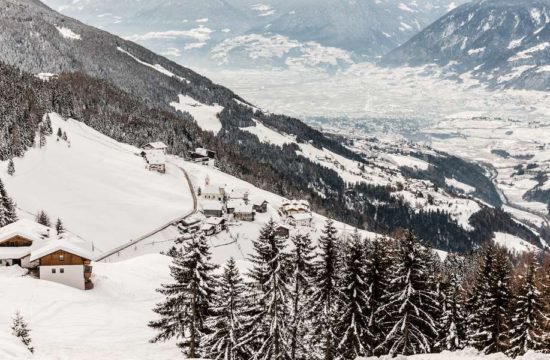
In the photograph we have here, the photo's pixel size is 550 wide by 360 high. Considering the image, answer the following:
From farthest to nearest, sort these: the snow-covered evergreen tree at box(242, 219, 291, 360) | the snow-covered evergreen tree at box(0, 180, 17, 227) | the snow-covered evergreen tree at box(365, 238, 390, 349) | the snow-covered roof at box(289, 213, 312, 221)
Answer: the snow-covered roof at box(289, 213, 312, 221), the snow-covered evergreen tree at box(0, 180, 17, 227), the snow-covered evergreen tree at box(365, 238, 390, 349), the snow-covered evergreen tree at box(242, 219, 291, 360)

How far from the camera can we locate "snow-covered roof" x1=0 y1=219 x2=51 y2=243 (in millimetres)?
66312

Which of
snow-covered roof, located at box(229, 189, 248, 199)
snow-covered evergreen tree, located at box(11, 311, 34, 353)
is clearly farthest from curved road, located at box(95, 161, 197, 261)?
snow-covered evergreen tree, located at box(11, 311, 34, 353)

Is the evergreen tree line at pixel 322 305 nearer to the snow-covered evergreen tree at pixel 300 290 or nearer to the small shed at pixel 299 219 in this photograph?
the snow-covered evergreen tree at pixel 300 290

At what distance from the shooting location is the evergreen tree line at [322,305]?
38562mm

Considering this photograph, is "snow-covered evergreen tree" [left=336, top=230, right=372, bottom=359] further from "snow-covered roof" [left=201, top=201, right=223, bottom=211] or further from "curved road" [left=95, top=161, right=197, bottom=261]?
"snow-covered roof" [left=201, top=201, right=223, bottom=211]

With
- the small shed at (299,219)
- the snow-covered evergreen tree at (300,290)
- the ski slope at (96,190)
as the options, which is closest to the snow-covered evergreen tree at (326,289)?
the snow-covered evergreen tree at (300,290)

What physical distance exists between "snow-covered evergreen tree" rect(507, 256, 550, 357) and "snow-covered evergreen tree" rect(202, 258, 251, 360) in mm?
24521

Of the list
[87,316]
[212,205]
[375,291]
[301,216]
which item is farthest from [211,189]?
[375,291]

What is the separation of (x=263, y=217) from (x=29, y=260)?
251 ft

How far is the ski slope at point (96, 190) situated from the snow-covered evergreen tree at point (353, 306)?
6860 centimetres

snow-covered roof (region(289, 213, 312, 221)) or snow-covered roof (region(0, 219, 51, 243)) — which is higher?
snow-covered roof (region(0, 219, 51, 243))

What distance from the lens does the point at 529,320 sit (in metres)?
45.9

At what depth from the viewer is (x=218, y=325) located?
39594 millimetres

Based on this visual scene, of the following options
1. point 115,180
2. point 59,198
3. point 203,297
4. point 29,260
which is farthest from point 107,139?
point 203,297
